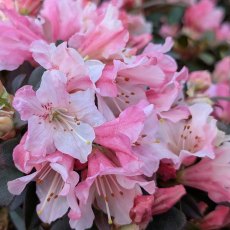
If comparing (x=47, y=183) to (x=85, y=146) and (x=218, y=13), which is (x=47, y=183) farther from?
(x=218, y=13)

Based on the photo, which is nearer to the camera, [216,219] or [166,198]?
[166,198]

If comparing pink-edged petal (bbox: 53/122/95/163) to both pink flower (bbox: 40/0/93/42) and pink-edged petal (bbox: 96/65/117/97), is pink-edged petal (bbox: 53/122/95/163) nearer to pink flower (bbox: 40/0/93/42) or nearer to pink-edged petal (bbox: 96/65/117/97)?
pink-edged petal (bbox: 96/65/117/97)

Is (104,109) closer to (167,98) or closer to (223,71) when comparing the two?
(167,98)

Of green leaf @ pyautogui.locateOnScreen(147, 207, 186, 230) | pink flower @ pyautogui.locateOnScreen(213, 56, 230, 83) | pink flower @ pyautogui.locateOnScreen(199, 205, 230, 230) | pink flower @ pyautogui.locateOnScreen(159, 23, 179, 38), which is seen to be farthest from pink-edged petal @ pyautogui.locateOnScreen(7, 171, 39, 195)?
pink flower @ pyautogui.locateOnScreen(159, 23, 179, 38)

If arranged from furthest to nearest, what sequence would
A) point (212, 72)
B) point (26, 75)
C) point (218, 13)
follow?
1. point (218, 13)
2. point (212, 72)
3. point (26, 75)

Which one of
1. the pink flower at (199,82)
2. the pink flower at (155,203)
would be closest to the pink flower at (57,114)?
the pink flower at (155,203)

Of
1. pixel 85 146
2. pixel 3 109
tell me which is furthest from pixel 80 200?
pixel 3 109

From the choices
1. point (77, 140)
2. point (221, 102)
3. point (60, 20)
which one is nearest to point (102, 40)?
point (60, 20)

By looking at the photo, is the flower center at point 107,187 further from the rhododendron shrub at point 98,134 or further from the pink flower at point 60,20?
the pink flower at point 60,20
